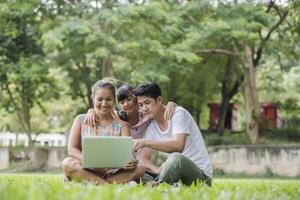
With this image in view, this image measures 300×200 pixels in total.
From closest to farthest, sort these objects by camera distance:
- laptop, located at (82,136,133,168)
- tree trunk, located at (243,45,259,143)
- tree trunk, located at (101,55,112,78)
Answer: laptop, located at (82,136,133,168) → tree trunk, located at (101,55,112,78) → tree trunk, located at (243,45,259,143)

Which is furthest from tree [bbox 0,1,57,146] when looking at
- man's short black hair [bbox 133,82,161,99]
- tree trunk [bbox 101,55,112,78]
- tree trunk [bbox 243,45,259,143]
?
man's short black hair [bbox 133,82,161,99]

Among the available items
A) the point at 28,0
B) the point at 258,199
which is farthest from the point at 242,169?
the point at 258,199

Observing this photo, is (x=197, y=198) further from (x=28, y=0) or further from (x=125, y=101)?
(x=28, y=0)

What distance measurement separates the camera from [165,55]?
16.8m

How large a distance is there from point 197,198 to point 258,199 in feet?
1.13

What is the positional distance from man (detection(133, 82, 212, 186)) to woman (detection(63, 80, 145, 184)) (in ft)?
0.70

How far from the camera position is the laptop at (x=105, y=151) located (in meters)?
4.60

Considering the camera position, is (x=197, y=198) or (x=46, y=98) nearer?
(x=197, y=198)

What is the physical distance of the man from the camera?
4.69 metres

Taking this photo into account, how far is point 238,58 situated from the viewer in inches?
792

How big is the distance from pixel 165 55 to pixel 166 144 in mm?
11990

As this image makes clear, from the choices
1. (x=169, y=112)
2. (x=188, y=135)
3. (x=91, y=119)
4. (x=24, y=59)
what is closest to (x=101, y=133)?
(x=91, y=119)

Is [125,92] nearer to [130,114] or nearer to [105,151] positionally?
[130,114]

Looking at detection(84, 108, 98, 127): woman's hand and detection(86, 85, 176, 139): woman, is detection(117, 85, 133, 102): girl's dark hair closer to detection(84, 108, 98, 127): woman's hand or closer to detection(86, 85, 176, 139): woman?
detection(86, 85, 176, 139): woman
